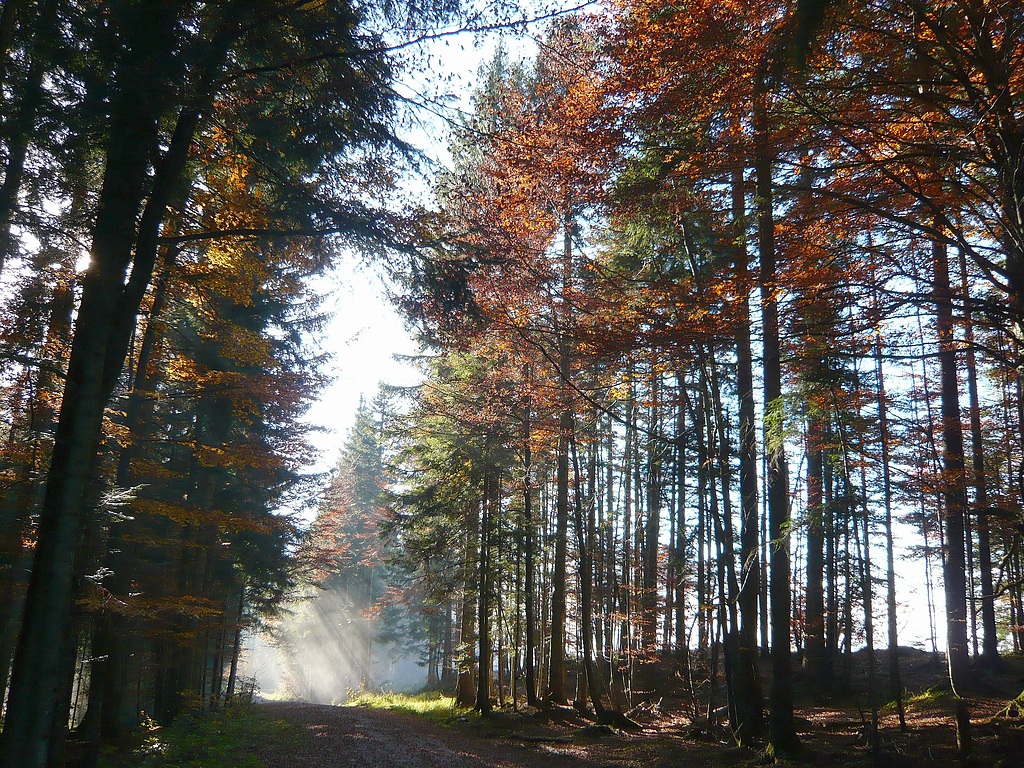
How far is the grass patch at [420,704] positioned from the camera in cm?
2052

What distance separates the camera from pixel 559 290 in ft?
→ 39.6

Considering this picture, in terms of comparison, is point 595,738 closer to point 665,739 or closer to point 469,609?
point 665,739

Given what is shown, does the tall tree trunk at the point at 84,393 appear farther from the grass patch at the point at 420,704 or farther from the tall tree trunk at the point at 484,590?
the grass patch at the point at 420,704

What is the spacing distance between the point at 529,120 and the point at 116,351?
6.27 meters

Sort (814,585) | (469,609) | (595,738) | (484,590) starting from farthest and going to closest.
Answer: (469,609) < (484,590) < (814,585) < (595,738)

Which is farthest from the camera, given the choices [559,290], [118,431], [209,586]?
[209,586]

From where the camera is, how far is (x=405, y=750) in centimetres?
1365

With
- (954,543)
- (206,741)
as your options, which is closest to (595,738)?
(206,741)

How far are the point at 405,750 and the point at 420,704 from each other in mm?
12398

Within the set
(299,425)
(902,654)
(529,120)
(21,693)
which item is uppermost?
(529,120)

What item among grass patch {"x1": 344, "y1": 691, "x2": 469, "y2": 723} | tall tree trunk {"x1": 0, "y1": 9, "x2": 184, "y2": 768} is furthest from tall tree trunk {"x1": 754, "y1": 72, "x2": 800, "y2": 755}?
grass patch {"x1": 344, "y1": 691, "x2": 469, "y2": 723}

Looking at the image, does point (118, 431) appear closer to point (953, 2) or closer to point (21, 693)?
point (21, 693)

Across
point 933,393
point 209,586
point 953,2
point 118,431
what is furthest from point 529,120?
point 209,586

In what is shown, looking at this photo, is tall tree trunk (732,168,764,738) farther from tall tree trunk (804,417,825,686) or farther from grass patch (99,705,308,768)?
grass patch (99,705,308,768)
